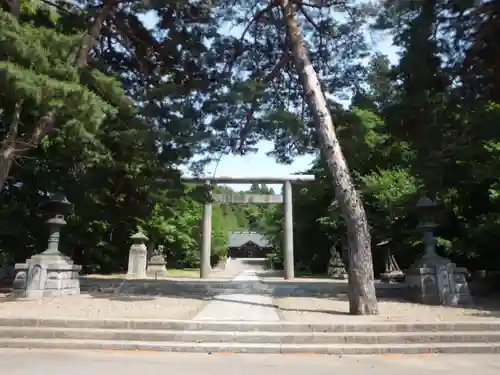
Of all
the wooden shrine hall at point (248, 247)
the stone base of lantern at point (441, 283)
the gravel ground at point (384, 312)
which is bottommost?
the gravel ground at point (384, 312)

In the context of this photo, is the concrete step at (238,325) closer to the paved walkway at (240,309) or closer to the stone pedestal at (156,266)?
the paved walkway at (240,309)

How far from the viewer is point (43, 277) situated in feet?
31.2

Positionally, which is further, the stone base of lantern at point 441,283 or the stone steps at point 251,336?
the stone base of lantern at point 441,283

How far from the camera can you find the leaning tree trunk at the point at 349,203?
7.29 meters

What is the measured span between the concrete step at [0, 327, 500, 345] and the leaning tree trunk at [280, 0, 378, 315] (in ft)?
4.96

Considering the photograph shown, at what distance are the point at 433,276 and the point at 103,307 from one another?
23.9ft

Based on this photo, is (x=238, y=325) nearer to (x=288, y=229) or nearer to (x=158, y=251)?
(x=288, y=229)

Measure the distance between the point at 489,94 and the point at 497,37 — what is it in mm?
1266

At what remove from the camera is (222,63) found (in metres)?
10.7

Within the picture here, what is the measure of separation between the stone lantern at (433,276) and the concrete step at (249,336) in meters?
3.25

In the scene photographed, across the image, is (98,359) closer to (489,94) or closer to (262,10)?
(262,10)

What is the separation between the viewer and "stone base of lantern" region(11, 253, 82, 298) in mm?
9344

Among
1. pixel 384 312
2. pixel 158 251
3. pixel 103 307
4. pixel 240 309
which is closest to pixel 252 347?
pixel 240 309

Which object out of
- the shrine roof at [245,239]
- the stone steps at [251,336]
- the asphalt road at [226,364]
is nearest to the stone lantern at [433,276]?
the stone steps at [251,336]
